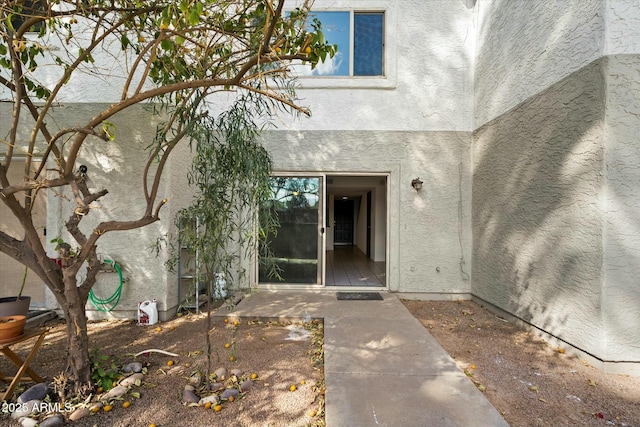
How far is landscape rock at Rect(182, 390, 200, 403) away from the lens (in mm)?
2533

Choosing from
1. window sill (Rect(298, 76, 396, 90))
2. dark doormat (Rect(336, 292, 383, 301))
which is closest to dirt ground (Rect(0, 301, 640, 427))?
dark doormat (Rect(336, 292, 383, 301))

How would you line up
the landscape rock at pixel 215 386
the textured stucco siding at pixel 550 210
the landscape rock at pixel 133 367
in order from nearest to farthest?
the landscape rock at pixel 215 386
the landscape rock at pixel 133 367
the textured stucco siding at pixel 550 210

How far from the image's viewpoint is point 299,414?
2.42 metres

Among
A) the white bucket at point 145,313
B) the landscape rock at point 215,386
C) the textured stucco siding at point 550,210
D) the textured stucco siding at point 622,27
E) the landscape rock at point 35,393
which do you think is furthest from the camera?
the white bucket at point 145,313

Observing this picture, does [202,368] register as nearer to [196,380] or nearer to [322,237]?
[196,380]

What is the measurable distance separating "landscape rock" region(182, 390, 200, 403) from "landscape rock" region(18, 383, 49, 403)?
118 cm

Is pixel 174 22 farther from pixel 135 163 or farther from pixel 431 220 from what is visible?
pixel 431 220

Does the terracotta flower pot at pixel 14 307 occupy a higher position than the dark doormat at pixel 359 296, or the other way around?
the terracotta flower pot at pixel 14 307

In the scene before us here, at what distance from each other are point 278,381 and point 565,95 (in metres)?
4.58

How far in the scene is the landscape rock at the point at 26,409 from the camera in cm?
235

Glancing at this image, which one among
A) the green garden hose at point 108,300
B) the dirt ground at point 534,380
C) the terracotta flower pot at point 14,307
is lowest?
the dirt ground at point 534,380

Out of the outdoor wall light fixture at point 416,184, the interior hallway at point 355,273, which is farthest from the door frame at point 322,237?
the outdoor wall light fixture at point 416,184

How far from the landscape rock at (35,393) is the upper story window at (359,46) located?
571cm

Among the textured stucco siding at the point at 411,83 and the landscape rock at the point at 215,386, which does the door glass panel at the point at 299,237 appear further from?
the landscape rock at the point at 215,386
